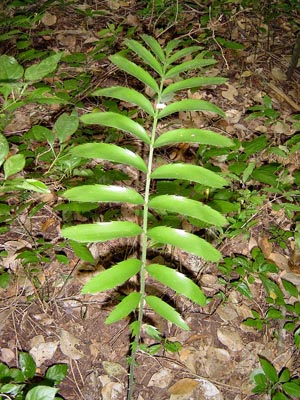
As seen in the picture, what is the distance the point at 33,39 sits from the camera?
123 inches

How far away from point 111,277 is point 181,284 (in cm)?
17

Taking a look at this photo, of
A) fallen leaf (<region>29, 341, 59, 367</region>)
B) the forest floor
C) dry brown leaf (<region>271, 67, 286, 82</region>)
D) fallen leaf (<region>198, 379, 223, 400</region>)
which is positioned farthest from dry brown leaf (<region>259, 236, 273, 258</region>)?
dry brown leaf (<region>271, 67, 286, 82</region>)

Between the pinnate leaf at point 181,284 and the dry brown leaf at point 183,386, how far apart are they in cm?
84

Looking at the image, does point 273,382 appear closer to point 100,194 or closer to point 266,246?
point 266,246

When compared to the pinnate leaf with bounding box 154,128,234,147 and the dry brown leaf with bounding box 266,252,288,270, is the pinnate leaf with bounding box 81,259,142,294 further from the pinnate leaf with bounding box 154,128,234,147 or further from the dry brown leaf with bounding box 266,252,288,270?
the dry brown leaf with bounding box 266,252,288,270

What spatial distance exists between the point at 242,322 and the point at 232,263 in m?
0.28

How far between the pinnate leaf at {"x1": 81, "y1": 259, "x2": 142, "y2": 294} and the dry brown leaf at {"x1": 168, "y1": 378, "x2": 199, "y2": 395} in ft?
2.77

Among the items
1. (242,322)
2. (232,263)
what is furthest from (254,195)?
(242,322)

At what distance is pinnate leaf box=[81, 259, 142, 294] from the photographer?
99 centimetres

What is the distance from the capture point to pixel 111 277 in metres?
1.03

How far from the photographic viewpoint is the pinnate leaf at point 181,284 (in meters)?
1.03

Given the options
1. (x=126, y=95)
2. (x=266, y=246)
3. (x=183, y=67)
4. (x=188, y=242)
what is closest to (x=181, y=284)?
(x=188, y=242)

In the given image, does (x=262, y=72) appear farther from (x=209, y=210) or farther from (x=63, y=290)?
(x=209, y=210)

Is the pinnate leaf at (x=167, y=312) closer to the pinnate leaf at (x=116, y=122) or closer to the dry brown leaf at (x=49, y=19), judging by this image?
the pinnate leaf at (x=116, y=122)
